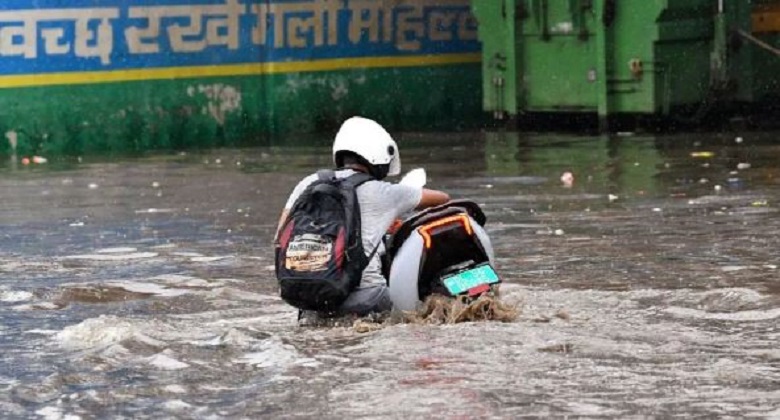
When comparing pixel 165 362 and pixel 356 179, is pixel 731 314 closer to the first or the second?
pixel 356 179

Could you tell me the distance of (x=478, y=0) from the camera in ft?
66.1

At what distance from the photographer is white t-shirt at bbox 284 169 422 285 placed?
8.16 metres

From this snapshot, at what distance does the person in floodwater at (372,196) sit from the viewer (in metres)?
8.16

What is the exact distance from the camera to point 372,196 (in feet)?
26.8

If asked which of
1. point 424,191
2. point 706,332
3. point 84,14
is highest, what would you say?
point 84,14

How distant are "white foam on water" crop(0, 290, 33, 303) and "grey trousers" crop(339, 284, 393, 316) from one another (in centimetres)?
222

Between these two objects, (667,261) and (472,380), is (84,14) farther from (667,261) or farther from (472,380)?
(472,380)

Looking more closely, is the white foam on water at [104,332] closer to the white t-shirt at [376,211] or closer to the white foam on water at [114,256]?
the white t-shirt at [376,211]

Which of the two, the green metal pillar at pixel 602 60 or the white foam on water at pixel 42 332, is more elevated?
the green metal pillar at pixel 602 60

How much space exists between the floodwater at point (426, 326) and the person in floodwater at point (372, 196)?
0.15 metres

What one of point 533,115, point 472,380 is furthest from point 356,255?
point 533,115

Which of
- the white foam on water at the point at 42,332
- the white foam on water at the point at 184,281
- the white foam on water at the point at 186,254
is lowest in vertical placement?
the white foam on water at the point at 42,332

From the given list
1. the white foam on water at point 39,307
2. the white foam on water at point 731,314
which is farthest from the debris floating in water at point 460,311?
the white foam on water at point 39,307

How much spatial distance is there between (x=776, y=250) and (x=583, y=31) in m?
8.90
